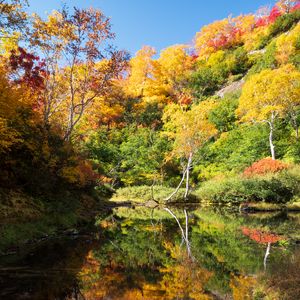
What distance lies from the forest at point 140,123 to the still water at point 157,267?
5.32 feet

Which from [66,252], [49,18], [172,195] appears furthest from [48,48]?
[172,195]

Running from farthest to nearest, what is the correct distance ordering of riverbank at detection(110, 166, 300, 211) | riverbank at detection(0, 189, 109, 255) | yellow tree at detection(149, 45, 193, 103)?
yellow tree at detection(149, 45, 193, 103) → riverbank at detection(110, 166, 300, 211) → riverbank at detection(0, 189, 109, 255)

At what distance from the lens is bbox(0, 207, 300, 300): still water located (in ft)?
17.7

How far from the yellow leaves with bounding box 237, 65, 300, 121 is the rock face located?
45.1ft

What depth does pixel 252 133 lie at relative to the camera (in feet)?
99.9

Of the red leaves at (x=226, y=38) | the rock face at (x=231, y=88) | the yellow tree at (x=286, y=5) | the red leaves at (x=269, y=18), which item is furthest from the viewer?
the red leaves at (x=269, y=18)

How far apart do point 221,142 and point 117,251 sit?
24.9 metres

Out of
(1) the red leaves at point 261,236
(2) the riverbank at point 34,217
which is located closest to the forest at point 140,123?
(2) the riverbank at point 34,217

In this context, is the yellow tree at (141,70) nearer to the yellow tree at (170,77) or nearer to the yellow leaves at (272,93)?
the yellow tree at (170,77)

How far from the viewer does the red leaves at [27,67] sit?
14.1 m

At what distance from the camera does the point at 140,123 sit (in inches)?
1558

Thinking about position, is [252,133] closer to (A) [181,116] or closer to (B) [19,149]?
(A) [181,116]

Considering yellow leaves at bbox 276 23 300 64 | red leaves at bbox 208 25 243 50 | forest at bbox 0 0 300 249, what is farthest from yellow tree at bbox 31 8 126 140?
red leaves at bbox 208 25 243 50

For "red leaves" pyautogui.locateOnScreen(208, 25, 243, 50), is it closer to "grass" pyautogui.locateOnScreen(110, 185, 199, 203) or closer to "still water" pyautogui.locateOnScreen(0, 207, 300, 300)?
"grass" pyautogui.locateOnScreen(110, 185, 199, 203)
